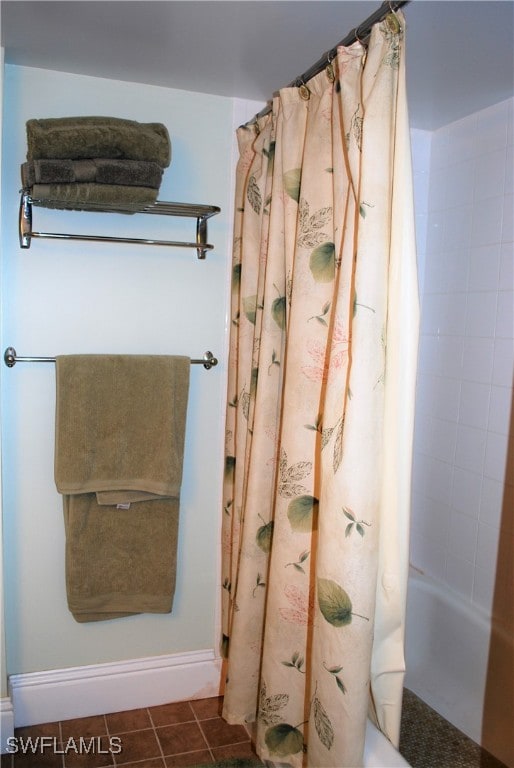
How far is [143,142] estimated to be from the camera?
1771 mm

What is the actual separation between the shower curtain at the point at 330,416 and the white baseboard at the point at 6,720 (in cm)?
72

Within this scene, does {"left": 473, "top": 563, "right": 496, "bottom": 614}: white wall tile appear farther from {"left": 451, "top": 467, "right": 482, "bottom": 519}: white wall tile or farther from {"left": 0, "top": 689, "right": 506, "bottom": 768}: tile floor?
{"left": 0, "top": 689, "right": 506, "bottom": 768}: tile floor

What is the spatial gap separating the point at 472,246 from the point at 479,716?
1626 millimetres

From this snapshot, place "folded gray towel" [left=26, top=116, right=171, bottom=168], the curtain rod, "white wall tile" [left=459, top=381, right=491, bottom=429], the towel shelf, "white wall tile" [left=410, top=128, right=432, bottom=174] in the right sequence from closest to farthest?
the curtain rod < "folded gray towel" [left=26, top=116, right=171, bottom=168] < the towel shelf < "white wall tile" [left=459, top=381, right=491, bottom=429] < "white wall tile" [left=410, top=128, right=432, bottom=174]

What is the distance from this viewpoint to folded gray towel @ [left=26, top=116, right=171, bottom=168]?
1.69m

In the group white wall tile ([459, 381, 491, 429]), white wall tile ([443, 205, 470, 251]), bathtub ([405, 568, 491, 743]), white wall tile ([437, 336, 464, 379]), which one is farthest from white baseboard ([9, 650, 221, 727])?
white wall tile ([443, 205, 470, 251])

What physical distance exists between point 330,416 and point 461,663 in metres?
1.34

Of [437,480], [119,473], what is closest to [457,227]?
[437,480]

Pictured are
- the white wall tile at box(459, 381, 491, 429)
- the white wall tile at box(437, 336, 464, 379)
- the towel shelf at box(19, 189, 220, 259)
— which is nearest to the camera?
the towel shelf at box(19, 189, 220, 259)

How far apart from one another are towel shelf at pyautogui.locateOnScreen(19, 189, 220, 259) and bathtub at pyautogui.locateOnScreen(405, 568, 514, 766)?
5.05ft

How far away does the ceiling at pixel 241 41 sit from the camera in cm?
152

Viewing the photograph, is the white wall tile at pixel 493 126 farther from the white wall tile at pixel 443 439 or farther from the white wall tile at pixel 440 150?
the white wall tile at pixel 443 439

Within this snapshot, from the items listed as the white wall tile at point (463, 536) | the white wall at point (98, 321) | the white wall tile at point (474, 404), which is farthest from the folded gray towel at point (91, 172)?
the white wall tile at point (463, 536)

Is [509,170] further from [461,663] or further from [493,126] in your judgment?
[461,663]
